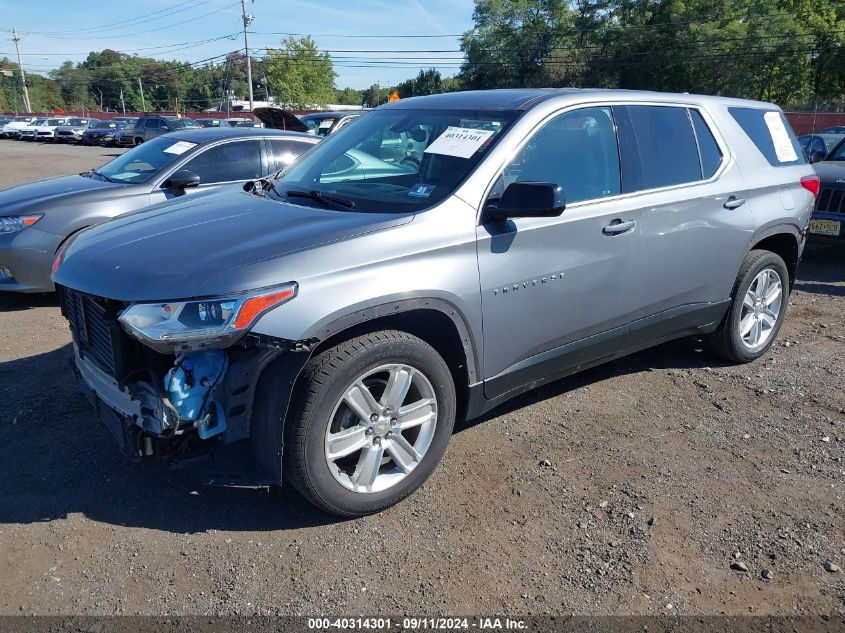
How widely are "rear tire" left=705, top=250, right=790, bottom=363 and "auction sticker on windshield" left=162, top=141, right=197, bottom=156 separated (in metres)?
5.07

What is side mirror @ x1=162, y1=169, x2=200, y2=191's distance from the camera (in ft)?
20.5

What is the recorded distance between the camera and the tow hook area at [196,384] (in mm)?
2732

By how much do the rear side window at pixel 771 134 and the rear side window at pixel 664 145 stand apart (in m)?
0.65

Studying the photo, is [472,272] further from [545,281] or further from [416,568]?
[416,568]

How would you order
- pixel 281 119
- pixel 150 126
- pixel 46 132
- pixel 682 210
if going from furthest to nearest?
pixel 46 132 → pixel 150 126 → pixel 281 119 → pixel 682 210

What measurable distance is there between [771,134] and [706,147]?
91 cm

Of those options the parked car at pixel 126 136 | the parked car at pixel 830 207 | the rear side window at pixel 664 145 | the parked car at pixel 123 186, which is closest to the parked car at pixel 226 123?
the parked car at pixel 126 136

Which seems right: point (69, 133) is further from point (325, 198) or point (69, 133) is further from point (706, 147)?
point (706, 147)

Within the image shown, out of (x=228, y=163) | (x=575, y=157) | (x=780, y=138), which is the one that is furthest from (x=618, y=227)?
(x=228, y=163)

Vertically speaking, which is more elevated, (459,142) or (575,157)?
(459,142)

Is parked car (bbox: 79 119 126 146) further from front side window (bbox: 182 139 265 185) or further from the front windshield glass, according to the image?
the front windshield glass

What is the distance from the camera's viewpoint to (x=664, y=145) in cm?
420

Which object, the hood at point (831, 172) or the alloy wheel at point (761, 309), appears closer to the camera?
the alloy wheel at point (761, 309)

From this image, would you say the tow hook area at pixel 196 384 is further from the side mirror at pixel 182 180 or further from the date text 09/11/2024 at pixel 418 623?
the side mirror at pixel 182 180
